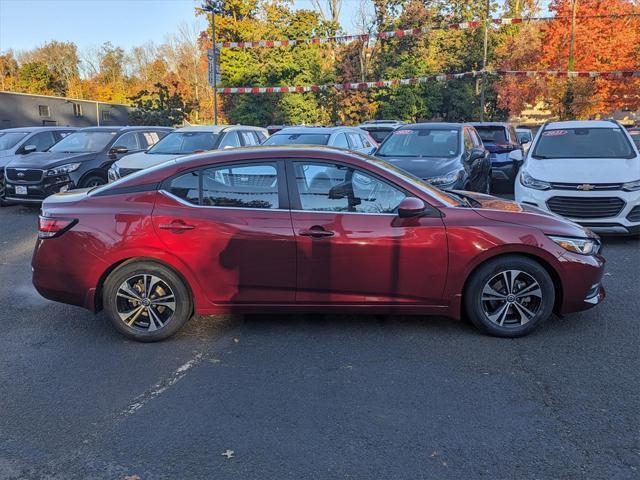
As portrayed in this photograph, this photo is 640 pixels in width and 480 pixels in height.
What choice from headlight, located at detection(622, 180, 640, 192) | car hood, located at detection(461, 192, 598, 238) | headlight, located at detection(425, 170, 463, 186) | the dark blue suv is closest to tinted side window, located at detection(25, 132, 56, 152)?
headlight, located at detection(425, 170, 463, 186)

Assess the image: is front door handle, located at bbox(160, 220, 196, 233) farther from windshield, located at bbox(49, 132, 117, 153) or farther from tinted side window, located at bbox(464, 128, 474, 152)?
windshield, located at bbox(49, 132, 117, 153)

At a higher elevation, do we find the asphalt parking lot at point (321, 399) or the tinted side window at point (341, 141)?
the tinted side window at point (341, 141)

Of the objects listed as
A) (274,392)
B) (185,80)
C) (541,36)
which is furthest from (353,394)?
(185,80)

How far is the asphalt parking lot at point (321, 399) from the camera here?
2922 millimetres

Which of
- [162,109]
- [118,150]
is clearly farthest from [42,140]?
[162,109]

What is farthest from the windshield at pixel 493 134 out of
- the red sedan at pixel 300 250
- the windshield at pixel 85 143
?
the red sedan at pixel 300 250

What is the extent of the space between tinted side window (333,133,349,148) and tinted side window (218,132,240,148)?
2136mm

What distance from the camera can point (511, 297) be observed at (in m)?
4.51

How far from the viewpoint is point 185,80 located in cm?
5616

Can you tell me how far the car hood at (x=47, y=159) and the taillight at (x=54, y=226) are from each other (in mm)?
7290

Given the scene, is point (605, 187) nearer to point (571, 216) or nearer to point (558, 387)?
point (571, 216)

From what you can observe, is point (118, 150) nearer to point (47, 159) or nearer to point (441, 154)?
point (47, 159)

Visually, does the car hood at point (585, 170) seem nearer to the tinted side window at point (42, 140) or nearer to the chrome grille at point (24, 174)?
the chrome grille at point (24, 174)

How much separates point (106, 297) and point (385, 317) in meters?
2.47
